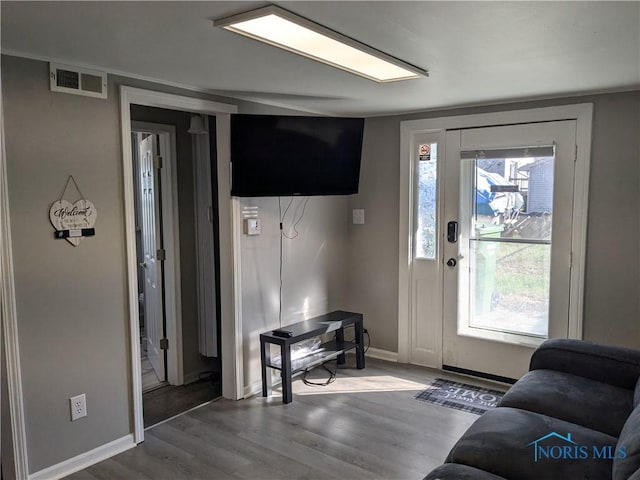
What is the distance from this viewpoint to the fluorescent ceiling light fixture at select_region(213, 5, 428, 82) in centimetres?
191

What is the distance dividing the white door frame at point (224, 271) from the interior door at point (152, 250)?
73cm

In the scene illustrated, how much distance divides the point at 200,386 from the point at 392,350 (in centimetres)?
171

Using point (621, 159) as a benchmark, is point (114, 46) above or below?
above

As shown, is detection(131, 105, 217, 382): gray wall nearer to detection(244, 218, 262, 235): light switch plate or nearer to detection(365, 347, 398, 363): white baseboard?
detection(244, 218, 262, 235): light switch plate

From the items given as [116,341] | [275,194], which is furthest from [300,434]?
[275,194]

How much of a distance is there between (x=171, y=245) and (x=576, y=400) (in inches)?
118

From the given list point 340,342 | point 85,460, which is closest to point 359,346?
point 340,342

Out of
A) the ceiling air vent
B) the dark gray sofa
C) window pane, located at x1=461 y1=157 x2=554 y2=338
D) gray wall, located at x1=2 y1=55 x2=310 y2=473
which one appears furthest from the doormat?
the ceiling air vent

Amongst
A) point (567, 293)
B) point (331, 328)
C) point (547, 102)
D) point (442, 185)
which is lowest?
point (331, 328)

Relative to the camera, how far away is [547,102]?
11.8 ft

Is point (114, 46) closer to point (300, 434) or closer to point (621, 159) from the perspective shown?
point (300, 434)

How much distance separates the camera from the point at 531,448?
1940mm

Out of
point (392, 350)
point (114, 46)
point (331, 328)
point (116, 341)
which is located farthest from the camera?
point (392, 350)

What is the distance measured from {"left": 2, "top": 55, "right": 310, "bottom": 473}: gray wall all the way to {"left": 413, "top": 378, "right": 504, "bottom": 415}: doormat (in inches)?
83.0
